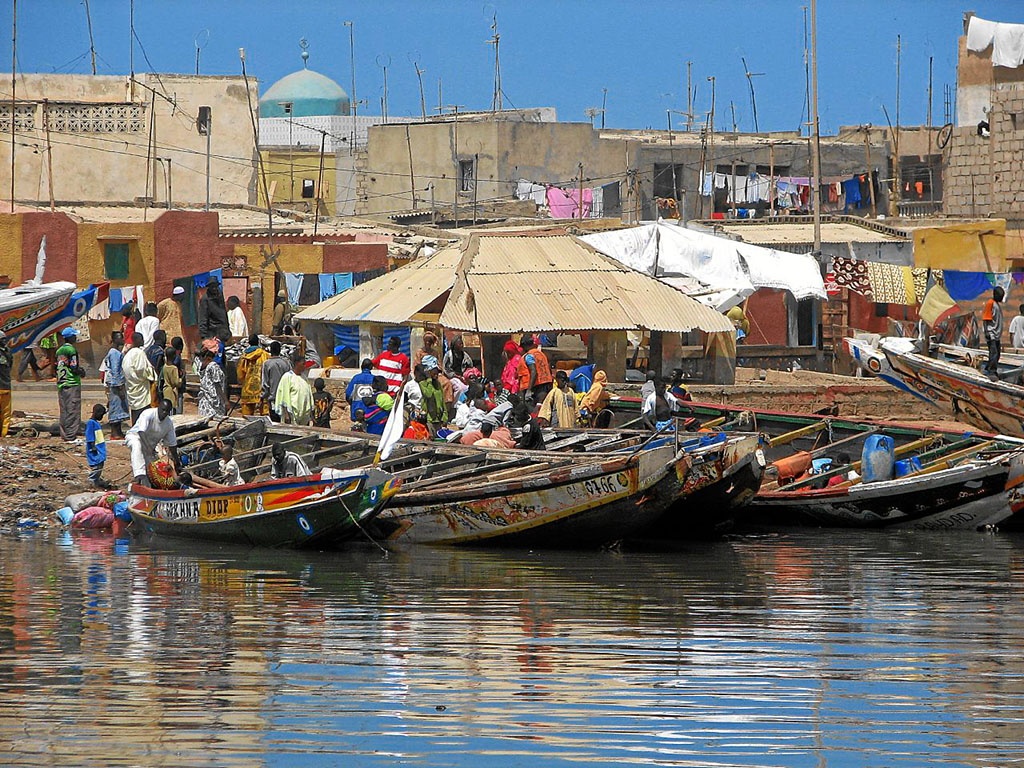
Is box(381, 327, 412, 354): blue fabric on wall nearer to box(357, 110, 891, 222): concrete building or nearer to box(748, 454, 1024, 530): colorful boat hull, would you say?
box(748, 454, 1024, 530): colorful boat hull

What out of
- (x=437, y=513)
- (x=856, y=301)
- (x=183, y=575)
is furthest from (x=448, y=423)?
(x=856, y=301)

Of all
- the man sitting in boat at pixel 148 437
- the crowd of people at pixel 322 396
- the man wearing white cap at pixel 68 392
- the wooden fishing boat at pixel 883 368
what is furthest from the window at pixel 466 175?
the man sitting in boat at pixel 148 437

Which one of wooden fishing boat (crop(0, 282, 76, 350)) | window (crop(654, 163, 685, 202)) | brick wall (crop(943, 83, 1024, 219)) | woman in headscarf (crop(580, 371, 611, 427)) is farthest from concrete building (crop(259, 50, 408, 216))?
woman in headscarf (crop(580, 371, 611, 427))

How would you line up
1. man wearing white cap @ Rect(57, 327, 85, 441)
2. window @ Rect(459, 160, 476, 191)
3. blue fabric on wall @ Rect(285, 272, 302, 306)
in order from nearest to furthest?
man wearing white cap @ Rect(57, 327, 85, 441)
blue fabric on wall @ Rect(285, 272, 302, 306)
window @ Rect(459, 160, 476, 191)

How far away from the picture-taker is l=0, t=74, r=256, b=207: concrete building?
35438mm

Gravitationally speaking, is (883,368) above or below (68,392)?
above

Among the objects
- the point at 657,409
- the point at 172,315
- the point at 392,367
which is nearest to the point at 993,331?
the point at 657,409

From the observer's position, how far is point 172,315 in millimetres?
25984

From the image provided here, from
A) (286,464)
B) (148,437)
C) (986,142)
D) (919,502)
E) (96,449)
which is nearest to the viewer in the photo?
(286,464)

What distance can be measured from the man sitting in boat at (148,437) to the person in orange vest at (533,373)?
5261 mm

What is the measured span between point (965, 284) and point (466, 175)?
715 inches

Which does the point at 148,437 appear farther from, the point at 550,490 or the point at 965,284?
the point at 965,284

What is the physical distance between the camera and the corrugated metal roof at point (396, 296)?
2197 cm

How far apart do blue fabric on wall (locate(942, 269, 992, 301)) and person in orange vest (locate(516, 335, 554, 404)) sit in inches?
403
